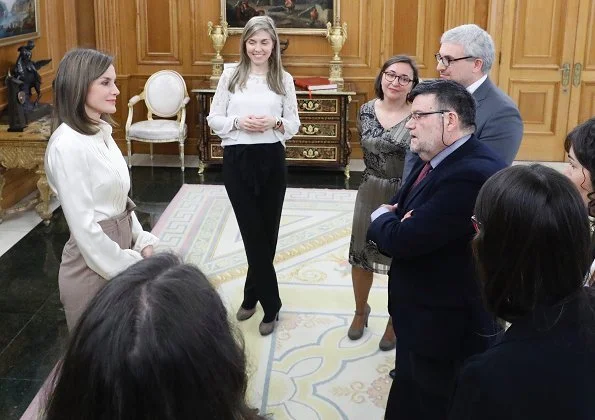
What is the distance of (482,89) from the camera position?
352cm

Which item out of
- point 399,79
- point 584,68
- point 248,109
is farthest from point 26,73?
point 584,68

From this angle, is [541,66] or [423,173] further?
[541,66]

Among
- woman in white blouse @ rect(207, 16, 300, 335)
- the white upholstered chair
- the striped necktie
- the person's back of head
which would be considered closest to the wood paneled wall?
the white upholstered chair

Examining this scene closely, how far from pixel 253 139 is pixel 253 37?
601 millimetres

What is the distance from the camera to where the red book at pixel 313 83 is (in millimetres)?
8031

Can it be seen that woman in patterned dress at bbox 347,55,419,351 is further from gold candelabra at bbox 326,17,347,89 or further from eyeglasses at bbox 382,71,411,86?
gold candelabra at bbox 326,17,347,89

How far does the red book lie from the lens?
26.3 ft

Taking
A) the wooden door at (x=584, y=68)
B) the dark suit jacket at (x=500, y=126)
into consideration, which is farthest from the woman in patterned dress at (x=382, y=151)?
the wooden door at (x=584, y=68)

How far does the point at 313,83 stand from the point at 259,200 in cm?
410

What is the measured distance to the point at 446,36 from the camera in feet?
11.9

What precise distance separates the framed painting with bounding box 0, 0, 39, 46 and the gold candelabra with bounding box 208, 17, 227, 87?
79.9 inches

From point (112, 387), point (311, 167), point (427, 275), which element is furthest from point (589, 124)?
point (311, 167)

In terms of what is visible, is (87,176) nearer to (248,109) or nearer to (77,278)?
(77,278)

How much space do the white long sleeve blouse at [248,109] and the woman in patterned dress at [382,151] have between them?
0.53 meters
